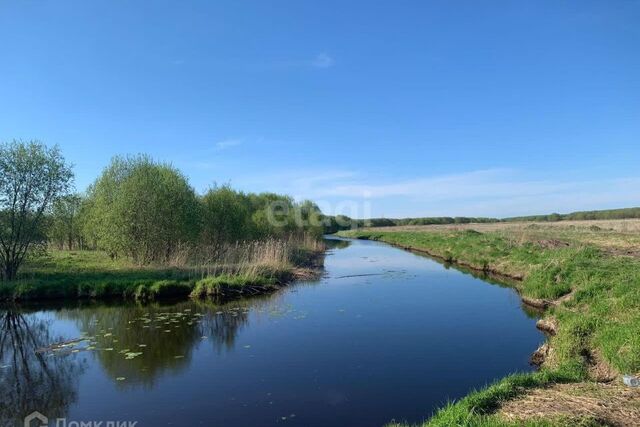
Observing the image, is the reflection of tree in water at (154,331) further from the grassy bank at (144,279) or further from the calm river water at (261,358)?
the grassy bank at (144,279)

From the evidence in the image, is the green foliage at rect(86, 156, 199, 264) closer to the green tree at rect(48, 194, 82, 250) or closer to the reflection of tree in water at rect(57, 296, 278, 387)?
the green tree at rect(48, 194, 82, 250)

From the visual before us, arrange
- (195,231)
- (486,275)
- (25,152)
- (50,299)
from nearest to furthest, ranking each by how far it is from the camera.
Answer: (50,299) < (25,152) < (486,275) < (195,231)

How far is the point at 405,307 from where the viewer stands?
1476 centimetres

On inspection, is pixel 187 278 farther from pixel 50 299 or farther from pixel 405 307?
pixel 405 307

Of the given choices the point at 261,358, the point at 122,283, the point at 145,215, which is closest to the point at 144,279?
the point at 122,283

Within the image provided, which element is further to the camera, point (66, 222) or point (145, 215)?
point (66, 222)

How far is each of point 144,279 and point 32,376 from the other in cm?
970

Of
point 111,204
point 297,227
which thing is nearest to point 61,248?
point 111,204

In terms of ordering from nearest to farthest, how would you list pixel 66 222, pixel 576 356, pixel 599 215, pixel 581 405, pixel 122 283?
pixel 581 405 < pixel 576 356 < pixel 122 283 < pixel 66 222 < pixel 599 215

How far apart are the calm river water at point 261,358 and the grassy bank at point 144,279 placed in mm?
1447

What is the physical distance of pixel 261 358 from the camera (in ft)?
31.4

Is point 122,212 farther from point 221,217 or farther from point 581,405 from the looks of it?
point 581,405

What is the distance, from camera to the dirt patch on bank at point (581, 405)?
4.73 meters

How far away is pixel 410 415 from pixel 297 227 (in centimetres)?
3397
